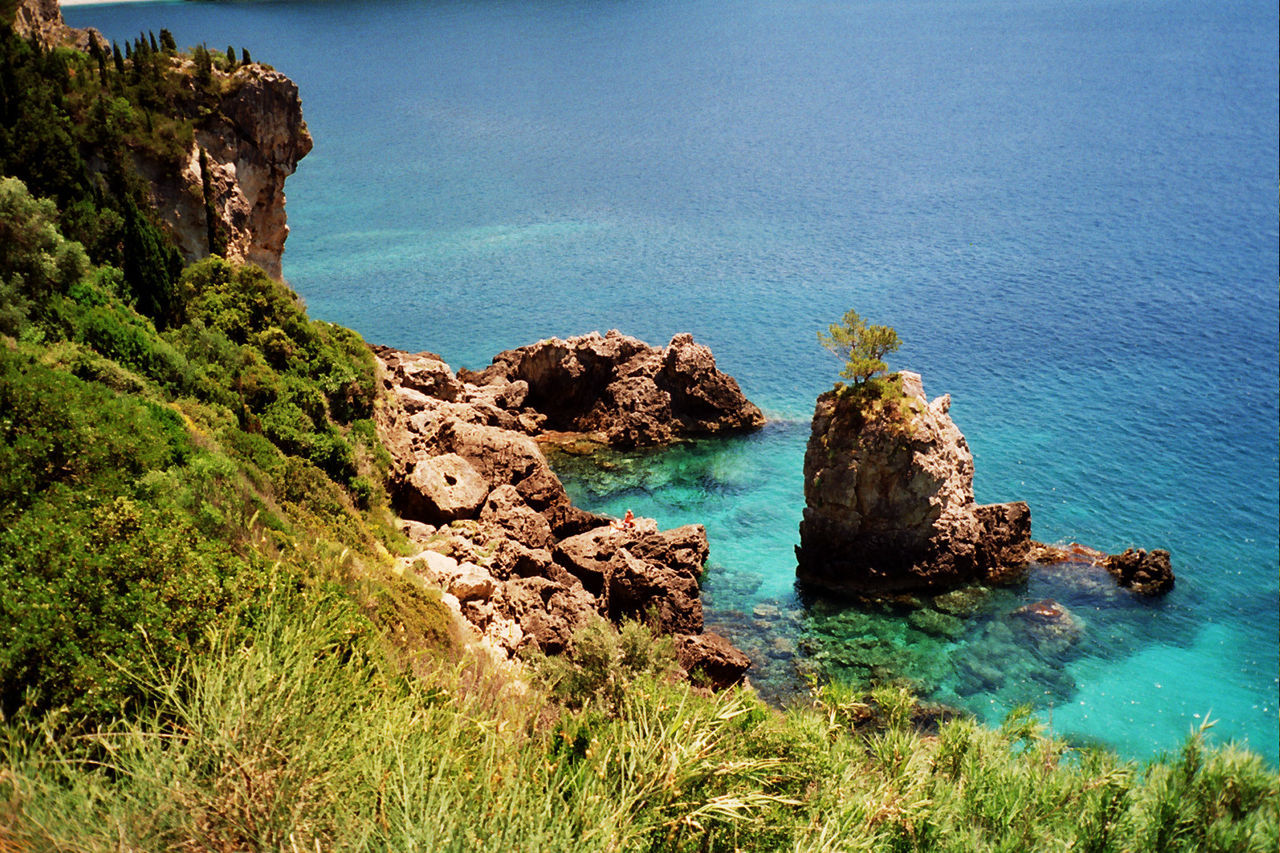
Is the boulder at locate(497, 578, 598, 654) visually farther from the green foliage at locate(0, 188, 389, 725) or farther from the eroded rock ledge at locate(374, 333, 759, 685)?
the green foliage at locate(0, 188, 389, 725)

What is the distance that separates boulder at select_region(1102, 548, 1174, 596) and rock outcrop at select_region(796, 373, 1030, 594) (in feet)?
11.4

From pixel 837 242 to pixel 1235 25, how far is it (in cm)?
10715

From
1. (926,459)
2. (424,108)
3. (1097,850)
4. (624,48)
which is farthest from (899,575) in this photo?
(624,48)

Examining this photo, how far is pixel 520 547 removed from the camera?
1113 inches

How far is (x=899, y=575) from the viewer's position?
1251 inches

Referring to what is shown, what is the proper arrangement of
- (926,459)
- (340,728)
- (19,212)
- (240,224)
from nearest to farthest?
(340,728)
(19,212)
(926,459)
(240,224)

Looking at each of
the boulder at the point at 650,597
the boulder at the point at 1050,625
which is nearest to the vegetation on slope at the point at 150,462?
the boulder at the point at 650,597

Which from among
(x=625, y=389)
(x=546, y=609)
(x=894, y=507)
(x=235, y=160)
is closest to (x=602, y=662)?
(x=546, y=609)

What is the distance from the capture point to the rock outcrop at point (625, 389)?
42.4 metres

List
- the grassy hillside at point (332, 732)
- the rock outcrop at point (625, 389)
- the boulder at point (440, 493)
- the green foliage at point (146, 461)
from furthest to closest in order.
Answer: the rock outcrop at point (625, 389) → the boulder at point (440, 493) → the green foliage at point (146, 461) → the grassy hillside at point (332, 732)

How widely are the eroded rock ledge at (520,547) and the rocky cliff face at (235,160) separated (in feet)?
28.1

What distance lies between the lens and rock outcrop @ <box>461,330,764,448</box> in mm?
42375

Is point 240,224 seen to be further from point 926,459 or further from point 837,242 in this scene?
point 837,242

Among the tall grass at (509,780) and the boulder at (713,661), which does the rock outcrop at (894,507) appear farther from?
the tall grass at (509,780)
